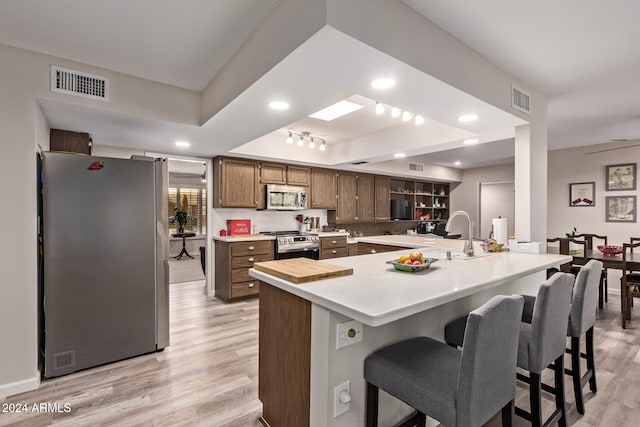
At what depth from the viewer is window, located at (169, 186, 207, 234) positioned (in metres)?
8.73

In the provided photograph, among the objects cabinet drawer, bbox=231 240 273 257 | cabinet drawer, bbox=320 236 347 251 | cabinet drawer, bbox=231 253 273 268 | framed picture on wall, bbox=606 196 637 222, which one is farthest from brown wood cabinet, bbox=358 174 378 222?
framed picture on wall, bbox=606 196 637 222

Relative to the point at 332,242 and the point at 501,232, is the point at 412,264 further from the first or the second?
the point at 332,242

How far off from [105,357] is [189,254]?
255 inches

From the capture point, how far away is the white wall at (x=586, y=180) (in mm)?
4961

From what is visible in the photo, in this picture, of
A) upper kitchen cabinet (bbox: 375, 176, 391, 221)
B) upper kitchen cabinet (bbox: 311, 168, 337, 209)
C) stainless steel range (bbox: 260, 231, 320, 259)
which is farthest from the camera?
upper kitchen cabinet (bbox: 375, 176, 391, 221)

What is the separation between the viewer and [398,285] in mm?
1557

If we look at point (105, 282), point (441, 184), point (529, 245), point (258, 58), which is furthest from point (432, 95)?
point (441, 184)

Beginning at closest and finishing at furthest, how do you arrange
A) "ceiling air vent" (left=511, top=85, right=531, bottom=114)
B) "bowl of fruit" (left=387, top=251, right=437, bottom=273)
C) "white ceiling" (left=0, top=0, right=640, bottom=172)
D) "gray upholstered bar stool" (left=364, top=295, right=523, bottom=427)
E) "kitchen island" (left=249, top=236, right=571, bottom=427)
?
"gray upholstered bar stool" (left=364, top=295, right=523, bottom=427) → "kitchen island" (left=249, top=236, right=571, bottom=427) → "white ceiling" (left=0, top=0, right=640, bottom=172) → "bowl of fruit" (left=387, top=251, right=437, bottom=273) → "ceiling air vent" (left=511, top=85, right=531, bottom=114)

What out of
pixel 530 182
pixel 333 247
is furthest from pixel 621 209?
pixel 333 247

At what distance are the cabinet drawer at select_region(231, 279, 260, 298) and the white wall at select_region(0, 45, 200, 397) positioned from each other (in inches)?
86.8

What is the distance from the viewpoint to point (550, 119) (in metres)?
3.67

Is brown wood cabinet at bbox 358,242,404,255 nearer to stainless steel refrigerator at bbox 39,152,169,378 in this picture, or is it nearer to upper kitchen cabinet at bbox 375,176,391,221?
upper kitchen cabinet at bbox 375,176,391,221

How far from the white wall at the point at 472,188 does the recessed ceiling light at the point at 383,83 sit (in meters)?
6.20

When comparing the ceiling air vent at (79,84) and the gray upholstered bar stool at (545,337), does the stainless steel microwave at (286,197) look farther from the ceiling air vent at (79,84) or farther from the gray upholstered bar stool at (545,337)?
the gray upholstered bar stool at (545,337)
